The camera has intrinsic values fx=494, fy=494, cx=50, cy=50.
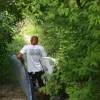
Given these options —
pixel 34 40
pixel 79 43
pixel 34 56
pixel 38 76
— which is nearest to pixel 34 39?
pixel 34 40

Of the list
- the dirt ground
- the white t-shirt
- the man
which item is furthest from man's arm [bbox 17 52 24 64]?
the dirt ground

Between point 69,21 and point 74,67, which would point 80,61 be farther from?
point 69,21

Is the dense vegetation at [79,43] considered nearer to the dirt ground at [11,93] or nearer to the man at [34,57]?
the man at [34,57]

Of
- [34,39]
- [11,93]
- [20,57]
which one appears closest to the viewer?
[34,39]

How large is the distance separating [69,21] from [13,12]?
18.9 ft

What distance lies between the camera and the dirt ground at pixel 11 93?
12.0 m

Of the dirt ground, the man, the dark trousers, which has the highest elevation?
the man

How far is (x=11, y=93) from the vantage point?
40.6 ft

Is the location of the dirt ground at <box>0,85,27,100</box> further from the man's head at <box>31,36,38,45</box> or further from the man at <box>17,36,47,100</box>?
the man's head at <box>31,36,38,45</box>

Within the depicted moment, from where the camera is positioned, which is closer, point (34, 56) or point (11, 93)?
point (34, 56)

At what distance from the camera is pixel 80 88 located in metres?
8.11

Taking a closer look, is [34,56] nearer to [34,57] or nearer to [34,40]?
[34,57]

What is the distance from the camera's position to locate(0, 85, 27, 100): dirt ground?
12.0 m

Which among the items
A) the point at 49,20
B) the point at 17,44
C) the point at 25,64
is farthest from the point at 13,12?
the point at 49,20
